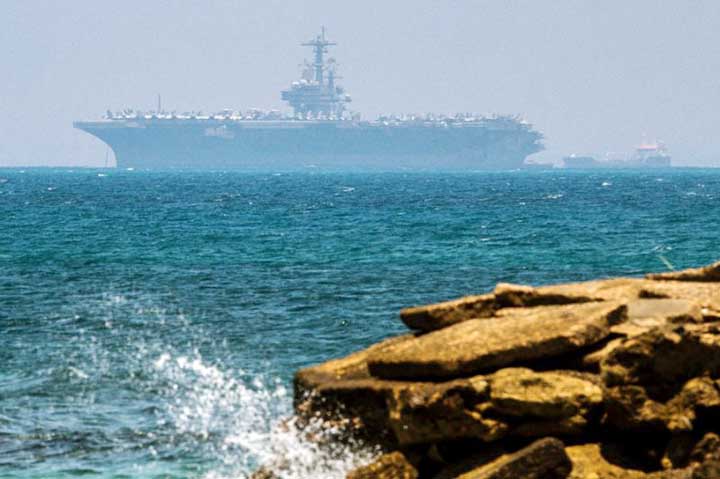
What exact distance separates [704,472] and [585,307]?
2.01 metres

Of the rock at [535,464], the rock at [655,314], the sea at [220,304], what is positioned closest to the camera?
the rock at [535,464]

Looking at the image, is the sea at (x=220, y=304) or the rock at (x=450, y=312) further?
the sea at (x=220, y=304)

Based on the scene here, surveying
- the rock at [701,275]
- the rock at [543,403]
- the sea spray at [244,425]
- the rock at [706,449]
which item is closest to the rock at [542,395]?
the rock at [543,403]

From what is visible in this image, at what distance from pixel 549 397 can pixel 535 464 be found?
1.66 feet

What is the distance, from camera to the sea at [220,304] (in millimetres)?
12820

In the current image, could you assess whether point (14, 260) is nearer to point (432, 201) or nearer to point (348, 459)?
point (348, 459)

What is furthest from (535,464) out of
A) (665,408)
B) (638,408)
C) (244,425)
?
(244,425)

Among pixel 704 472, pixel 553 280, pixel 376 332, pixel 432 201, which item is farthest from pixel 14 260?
pixel 432 201

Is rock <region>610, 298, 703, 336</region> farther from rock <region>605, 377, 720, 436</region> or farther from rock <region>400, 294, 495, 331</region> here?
rock <region>400, 294, 495, 331</region>

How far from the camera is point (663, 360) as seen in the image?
27.1 feet

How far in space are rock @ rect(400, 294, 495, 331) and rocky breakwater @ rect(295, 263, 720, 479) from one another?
1.18 feet

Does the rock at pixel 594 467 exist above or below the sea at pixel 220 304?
above

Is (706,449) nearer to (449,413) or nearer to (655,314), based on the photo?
(655,314)

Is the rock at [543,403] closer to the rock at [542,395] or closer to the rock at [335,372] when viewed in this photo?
the rock at [542,395]
